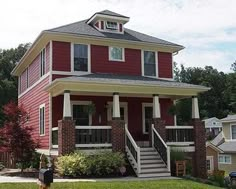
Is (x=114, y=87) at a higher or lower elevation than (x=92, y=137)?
higher

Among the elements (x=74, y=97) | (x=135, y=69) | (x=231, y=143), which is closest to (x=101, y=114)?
(x=74, y=97)

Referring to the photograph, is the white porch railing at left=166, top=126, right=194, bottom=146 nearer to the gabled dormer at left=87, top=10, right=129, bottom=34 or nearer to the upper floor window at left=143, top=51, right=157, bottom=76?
the upper floor window at left=143, top=51, right=157, bottom=76

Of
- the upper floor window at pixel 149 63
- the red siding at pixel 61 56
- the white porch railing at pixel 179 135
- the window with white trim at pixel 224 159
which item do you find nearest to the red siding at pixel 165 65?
the upper floor window at pixel 149 63

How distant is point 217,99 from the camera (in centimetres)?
7931

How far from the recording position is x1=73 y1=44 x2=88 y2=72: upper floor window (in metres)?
21.1

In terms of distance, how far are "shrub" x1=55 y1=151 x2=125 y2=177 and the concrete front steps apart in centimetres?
99

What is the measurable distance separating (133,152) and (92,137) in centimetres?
200

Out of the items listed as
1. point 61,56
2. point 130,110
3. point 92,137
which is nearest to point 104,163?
point 92,137

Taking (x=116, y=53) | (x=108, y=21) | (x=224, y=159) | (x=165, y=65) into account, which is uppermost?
(x=108, y=21)

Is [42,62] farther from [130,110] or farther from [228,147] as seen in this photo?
[228,147]

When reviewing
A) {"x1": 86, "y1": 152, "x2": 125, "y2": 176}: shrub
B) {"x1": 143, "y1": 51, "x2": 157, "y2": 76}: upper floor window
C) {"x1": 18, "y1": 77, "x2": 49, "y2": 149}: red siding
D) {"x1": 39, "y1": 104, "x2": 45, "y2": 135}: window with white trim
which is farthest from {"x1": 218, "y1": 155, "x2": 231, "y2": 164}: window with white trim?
{"x1": 86, "y1": 152, "x2": 125, "y2": 176}: shrub

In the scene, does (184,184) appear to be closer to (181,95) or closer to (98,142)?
(98,142)

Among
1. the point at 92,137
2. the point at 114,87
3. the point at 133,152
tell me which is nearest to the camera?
the point at 133,152

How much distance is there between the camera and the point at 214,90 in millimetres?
80562
